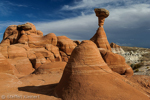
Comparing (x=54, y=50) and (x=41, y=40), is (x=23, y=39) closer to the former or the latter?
(x=41, y=40)

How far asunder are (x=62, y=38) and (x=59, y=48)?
7.11 feet

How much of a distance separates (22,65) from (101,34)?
48.8 feet

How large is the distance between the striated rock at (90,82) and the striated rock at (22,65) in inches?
441

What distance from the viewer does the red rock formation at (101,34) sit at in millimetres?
22405

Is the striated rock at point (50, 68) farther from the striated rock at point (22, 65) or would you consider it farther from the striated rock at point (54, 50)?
the striated rock at point (54, 50)

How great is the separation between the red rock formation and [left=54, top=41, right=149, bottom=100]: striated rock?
16.4m

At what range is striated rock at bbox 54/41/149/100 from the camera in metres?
4.96

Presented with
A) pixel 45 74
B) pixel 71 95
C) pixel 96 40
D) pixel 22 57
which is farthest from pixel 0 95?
pixel 96 40

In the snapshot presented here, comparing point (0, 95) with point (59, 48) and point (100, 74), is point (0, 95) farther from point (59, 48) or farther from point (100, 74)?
point (59, 48)

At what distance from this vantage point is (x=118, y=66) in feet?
42.5

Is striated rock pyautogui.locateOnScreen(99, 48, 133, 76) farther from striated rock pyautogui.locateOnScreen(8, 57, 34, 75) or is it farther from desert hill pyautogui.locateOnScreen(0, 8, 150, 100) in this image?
striated rock pyautogui.locateOnScreen(8, 57, 34, 75)

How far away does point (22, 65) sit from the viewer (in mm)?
15734

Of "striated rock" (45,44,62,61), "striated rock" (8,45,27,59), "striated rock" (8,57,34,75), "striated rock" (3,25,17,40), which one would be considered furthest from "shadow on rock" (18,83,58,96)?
"striated rock" (3,25,17,40)

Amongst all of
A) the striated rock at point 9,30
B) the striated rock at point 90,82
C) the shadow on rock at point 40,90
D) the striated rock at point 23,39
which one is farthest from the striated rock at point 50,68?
the striated rock at point 9,30
